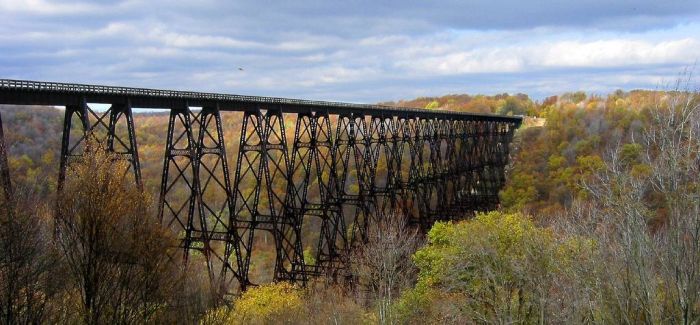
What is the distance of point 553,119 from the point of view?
59.2 meters

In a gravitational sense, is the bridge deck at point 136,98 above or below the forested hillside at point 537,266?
above

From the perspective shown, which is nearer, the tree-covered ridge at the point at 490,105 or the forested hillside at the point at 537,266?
the forested hillside at the point at 537,266

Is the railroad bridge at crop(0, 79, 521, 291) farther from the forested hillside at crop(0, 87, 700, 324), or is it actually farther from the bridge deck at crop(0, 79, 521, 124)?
the forested hillside at crop(0, 87, 700, 324)

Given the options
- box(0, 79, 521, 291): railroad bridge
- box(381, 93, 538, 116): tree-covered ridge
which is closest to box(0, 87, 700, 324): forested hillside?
box(0, 79, 521, 291): railroad bridge

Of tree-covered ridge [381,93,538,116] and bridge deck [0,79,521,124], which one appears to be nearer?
bridge deck [0,79,521,124]

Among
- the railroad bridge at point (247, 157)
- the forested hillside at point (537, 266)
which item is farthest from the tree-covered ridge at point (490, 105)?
the forested hillside at point (537, 266)

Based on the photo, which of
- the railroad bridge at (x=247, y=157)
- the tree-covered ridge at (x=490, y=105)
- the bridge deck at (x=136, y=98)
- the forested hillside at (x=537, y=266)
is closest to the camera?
the forested hillside at (x=537, y=266)

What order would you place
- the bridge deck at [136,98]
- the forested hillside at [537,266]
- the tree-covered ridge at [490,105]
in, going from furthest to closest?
the tree-covered ridge at [490,105] < the bridge deck at [136,98] < the forested hillside at [537,266]

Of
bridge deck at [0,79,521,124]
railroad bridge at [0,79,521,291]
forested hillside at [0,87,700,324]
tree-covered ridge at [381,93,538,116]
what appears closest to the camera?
forested hillside at [0,87,700,324]

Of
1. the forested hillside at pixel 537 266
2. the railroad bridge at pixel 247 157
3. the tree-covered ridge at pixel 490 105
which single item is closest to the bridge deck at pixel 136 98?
the railroad bridge at pixel 247 157

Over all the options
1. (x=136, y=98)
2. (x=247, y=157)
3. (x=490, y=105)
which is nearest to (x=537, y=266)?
(x=136, y=98)

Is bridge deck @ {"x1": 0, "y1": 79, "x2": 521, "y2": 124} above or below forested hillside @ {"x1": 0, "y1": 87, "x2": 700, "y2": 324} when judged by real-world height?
above

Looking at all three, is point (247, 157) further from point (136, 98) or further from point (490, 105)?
point (490, 105)

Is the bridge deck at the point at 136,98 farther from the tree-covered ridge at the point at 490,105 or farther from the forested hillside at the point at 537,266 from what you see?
the tree-covered ridge at the point at 490,105
